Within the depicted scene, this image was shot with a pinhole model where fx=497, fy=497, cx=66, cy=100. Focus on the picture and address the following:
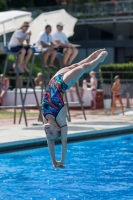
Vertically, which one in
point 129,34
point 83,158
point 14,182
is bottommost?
point 129,34

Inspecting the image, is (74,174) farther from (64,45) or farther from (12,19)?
(12,19)

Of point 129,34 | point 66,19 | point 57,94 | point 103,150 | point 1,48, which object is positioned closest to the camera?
point 57,94

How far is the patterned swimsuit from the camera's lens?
7301 millimetres

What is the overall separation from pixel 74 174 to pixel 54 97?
2.68m

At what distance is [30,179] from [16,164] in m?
1.64

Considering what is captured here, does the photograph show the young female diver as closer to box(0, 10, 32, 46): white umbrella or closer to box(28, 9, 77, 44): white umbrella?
box(0, 10, 32, 46): white umbrella

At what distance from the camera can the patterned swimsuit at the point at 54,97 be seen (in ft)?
24.0

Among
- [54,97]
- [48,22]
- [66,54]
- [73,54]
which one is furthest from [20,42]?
[54,97]

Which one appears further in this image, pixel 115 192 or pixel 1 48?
pixel 1 48

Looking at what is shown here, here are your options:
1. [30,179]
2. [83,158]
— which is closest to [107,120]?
[83,158]

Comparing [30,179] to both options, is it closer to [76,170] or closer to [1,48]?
[76,170]

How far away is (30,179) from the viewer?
9203 millimetres

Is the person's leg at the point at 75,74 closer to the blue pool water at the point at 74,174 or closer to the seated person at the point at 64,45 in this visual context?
the blue pool water at the point at 74,174

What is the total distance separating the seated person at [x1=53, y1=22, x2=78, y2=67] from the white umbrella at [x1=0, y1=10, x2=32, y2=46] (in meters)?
1.13
